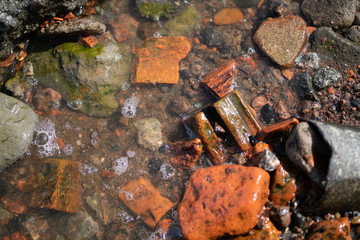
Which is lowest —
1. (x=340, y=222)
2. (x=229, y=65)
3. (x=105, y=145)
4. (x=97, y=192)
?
(x=97, y=192)

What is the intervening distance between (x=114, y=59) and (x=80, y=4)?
100cm

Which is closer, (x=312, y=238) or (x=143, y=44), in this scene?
(x=312, y=238)

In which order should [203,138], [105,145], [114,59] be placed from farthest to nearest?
[114,59] < [105,145] < [203,138]

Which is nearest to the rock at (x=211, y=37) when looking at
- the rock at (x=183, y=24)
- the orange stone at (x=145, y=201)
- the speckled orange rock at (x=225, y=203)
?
the rock at (x=183, y=24)

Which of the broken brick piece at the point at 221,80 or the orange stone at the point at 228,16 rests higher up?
the orange stone at the point at 228,16

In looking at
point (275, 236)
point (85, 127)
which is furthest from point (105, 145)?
point (275, 236)

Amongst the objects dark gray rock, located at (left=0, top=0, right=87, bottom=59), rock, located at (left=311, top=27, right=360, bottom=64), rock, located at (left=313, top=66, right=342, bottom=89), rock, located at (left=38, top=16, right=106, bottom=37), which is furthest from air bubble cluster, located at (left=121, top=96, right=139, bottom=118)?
rock, located at (left=311, top=27, right=360, bottom=64)

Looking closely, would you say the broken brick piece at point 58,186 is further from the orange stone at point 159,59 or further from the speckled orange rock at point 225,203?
the orange stone at point 159,59

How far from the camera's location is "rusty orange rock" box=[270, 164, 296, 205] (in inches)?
126

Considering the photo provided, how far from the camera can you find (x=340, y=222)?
3.02 meters

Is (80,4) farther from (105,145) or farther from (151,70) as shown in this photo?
(105,145)

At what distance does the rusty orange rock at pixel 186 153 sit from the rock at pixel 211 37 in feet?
6.08

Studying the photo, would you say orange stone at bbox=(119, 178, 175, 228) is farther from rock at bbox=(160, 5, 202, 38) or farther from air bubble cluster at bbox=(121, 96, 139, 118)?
rock at bbox=(160, 5, 202, 38)

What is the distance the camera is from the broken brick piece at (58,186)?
3.50 metres
